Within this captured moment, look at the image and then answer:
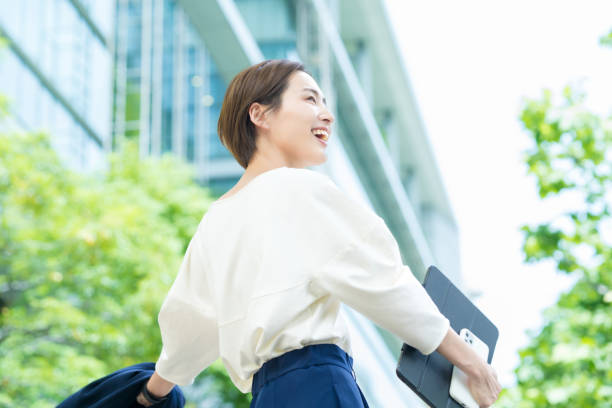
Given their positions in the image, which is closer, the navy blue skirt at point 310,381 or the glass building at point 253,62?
the navy blue skirt at point 310,381

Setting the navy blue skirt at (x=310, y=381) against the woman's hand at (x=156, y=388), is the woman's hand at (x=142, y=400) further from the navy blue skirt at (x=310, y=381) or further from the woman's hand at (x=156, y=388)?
the navy blue skirt at (x=310, y=381)

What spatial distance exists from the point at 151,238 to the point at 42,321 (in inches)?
53.9

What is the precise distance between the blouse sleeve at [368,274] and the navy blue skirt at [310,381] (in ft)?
0.34

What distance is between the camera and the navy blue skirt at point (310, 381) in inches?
57.3

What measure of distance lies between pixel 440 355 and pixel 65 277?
6.09m

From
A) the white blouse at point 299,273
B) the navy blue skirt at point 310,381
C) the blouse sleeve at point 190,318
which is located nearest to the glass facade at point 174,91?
the blouse sleeve at point 190,318

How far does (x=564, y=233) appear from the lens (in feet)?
22.5

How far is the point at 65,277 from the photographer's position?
7.18m

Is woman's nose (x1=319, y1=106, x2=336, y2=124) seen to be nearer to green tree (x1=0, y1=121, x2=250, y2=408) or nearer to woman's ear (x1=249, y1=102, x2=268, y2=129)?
woman's ear (x1=249, y1=102, x2=268, y2=129)

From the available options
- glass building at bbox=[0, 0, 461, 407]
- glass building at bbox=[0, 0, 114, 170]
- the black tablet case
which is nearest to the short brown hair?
the black tablet case

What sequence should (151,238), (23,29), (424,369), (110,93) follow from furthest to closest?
(110,93) < (23,29) < (151,238) < (424,369)

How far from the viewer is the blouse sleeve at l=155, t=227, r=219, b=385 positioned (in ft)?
5.79

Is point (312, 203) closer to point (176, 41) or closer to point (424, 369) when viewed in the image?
point (424, 369)

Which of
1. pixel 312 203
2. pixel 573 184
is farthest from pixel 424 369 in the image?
pixel 573 184
